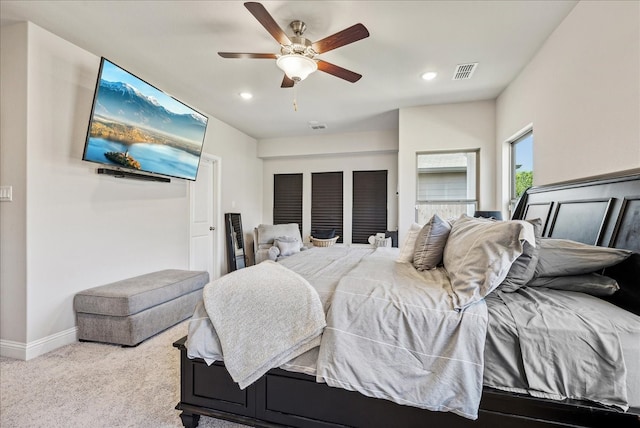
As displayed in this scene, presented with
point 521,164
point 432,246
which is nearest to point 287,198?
point 521,164

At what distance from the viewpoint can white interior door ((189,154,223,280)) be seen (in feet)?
14.6

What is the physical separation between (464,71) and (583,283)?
254 cm

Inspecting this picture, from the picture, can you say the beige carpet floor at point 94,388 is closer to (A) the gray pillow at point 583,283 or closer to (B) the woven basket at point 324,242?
(A) the gray pillow at point 583,283

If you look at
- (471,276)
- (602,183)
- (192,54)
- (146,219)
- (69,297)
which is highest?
(192,54)

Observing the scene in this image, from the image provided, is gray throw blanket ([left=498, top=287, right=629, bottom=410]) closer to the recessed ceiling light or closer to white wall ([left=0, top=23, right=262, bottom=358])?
the recessed ceiling light

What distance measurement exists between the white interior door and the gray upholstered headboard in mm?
4327

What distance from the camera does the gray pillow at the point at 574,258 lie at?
4.41ft

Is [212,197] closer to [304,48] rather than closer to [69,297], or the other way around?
[69,297]

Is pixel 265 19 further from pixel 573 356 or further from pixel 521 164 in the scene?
pixel 521 164

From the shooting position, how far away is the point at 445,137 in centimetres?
398

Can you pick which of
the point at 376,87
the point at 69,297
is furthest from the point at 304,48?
the point at 69,297

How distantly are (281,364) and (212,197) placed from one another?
3.99 meters

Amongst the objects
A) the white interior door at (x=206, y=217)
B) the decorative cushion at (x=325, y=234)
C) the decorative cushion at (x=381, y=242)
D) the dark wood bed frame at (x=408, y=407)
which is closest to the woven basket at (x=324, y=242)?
the decorative cushion at (x=325, y=234)

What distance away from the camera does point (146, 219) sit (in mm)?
3439
